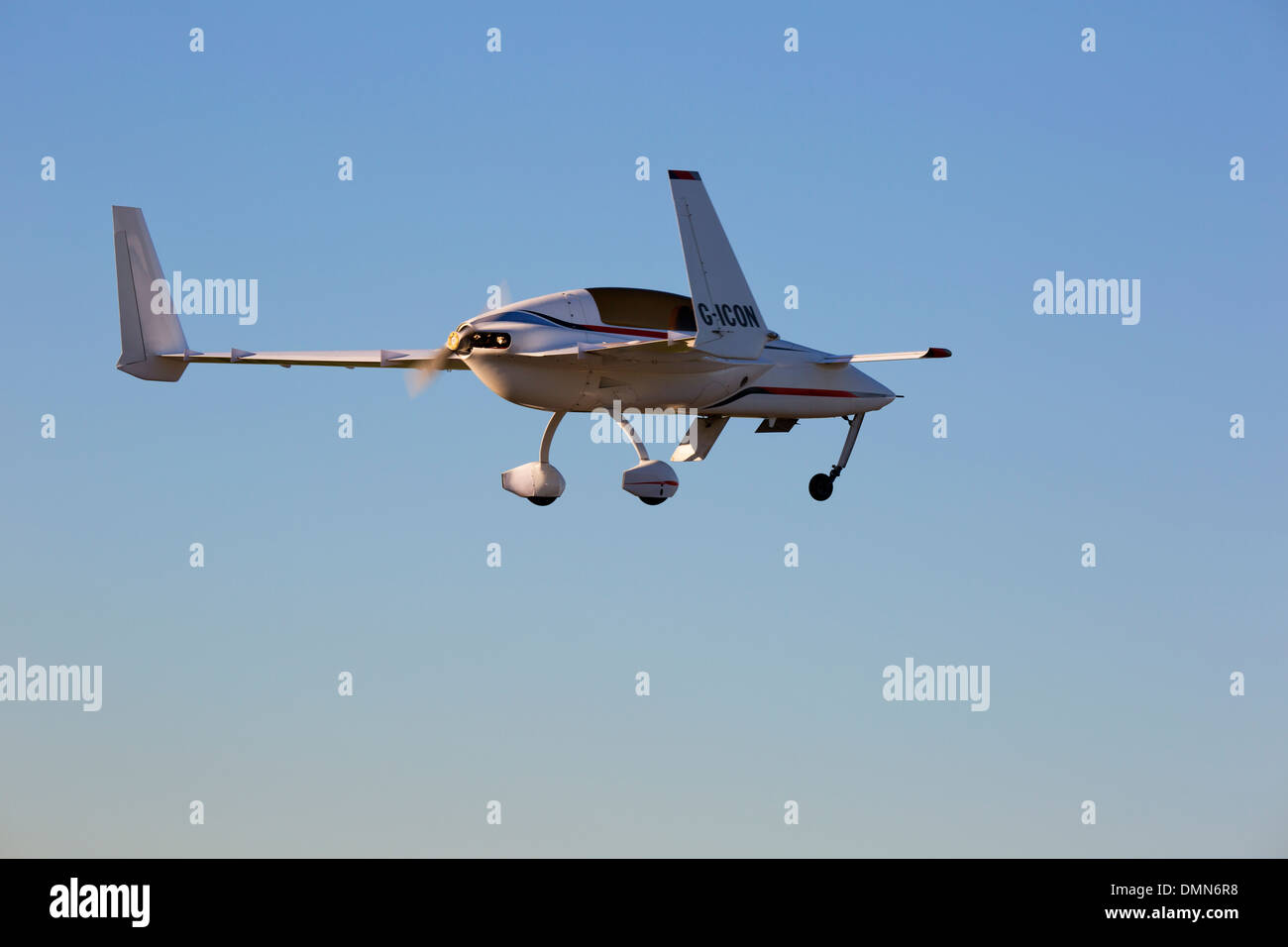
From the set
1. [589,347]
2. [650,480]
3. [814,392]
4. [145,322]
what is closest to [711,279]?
[589,347]

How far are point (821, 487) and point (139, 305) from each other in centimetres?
1288

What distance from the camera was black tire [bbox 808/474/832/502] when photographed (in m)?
36.7

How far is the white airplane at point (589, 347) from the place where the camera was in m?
30.1

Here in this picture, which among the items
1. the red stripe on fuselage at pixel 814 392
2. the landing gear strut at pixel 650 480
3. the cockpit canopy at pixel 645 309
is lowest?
the landing gear strut at pixel 650 480

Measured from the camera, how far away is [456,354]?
3072 centimetres

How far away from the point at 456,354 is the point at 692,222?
423cm

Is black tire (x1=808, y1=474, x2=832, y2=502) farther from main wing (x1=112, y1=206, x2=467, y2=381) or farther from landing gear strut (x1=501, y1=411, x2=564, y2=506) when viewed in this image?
main wing (x1=112, y1=206, x2=467, y2=381)

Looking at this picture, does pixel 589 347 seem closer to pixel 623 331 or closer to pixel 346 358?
pixel 623 331

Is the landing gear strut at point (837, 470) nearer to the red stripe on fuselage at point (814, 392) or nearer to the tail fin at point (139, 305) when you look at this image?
the red stripe on fuselage at point (814, 392)

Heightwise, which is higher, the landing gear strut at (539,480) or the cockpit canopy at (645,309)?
the cockpit canopy at (645,309)

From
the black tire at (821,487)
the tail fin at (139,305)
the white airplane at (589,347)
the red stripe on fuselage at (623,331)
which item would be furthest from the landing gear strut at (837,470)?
the tail fin at (139,305)

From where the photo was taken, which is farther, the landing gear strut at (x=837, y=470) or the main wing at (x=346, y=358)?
the landing gear strut at (x=837, y=470)

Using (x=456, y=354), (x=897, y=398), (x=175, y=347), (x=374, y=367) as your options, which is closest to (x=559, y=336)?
(x=456, y=354)
